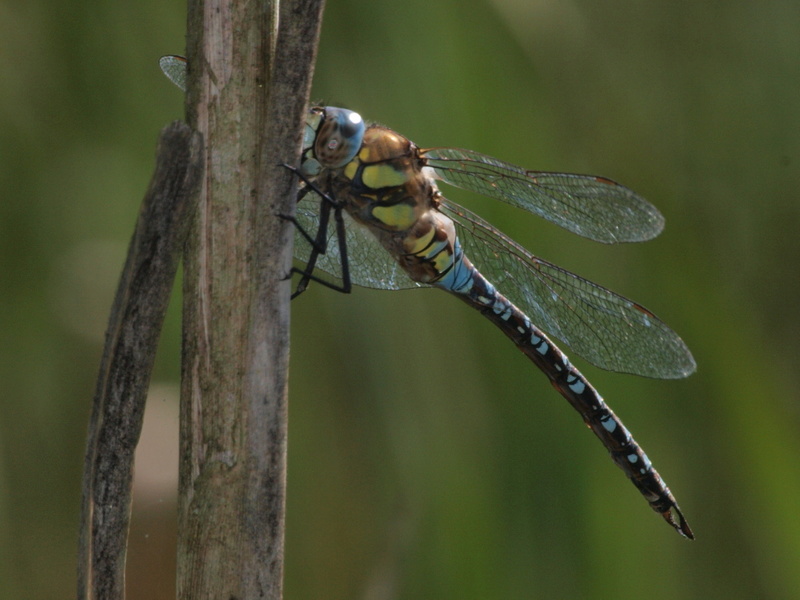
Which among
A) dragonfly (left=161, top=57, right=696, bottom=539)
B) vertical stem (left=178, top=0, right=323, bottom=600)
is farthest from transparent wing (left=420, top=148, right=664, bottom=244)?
vertical stem (left=178, top=0, right=323, bottom=600)

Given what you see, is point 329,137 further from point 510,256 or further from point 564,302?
point 564,302

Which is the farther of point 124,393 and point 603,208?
point 603,208

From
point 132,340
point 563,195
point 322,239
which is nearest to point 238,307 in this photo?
point 132,340

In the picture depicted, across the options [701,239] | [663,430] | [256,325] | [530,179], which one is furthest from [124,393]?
[701,239]

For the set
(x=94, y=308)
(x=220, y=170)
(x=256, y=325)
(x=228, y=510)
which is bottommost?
(x=228, y=510)

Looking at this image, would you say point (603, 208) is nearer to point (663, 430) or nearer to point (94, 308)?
point (663, 430)

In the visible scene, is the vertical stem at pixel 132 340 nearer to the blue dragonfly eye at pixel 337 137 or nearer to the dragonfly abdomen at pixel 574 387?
the blue dragonfly eye at pixel 337 137
